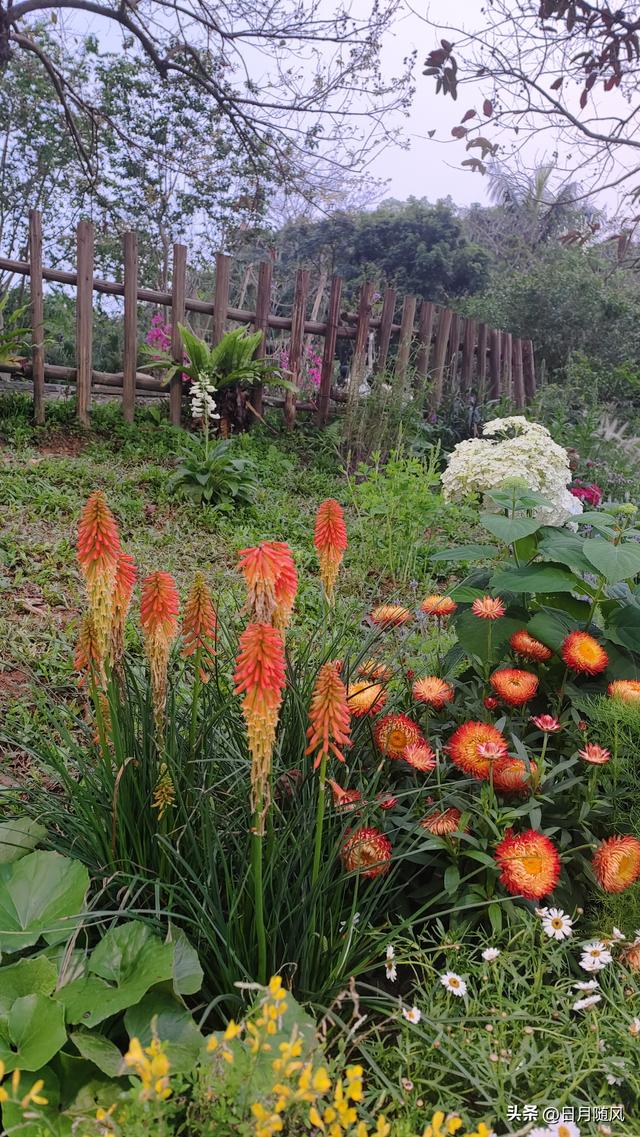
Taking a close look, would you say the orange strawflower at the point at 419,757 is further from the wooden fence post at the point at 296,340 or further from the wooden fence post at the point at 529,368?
the wooden fence post at the point at 529,368

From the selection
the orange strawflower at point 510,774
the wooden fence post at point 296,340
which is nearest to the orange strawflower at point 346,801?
the orange strawflower at point 510,774

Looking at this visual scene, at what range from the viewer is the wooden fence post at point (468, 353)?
992 centimetres

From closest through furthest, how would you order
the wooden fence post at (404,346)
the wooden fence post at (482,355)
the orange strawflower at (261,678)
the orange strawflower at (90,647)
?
the orange strawflower at (261,678) → the orange strawflower at (90,647) → the wooden fence post at (404,346) → the wooden fence post at (482,355)

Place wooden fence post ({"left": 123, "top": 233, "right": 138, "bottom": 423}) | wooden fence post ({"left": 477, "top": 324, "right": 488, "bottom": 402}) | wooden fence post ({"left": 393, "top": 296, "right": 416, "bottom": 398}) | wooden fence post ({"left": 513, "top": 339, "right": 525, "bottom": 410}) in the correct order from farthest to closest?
1. wooden fence post ({"left": 513, "top": 339, "right": 525, "bottom": 410})
2. wooden fence post ({"left": 477, "top": 324, "right": 488, "bottom": 402})
3. wooden fence post ({"left": 393, "top": 296, "right": 416, "bottom": 398})
4. wooden fence post ({"left": 123, "top": 233, "right": 138, "bottom": 423})

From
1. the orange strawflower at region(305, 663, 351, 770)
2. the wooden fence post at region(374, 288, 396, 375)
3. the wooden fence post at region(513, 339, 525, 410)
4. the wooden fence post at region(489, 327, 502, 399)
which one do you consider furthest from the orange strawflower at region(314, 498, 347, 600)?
the wooden fence post at region(513, 339, 525, 410)

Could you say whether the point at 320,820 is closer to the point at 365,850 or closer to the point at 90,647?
the point at 365,850

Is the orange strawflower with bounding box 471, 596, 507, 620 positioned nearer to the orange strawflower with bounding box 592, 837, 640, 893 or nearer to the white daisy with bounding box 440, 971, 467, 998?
the orange strawflower with bounding box 592, 837, 640, 893

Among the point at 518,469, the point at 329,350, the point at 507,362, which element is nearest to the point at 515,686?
the point at 518,469

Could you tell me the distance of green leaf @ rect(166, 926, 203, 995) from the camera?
1330mm

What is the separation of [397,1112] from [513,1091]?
199 mm

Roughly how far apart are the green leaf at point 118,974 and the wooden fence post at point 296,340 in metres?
6.61

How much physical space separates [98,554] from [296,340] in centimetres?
698

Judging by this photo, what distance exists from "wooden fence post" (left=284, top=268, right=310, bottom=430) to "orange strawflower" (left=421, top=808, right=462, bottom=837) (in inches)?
249

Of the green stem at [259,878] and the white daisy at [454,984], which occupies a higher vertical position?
the green stem at [259,878]
